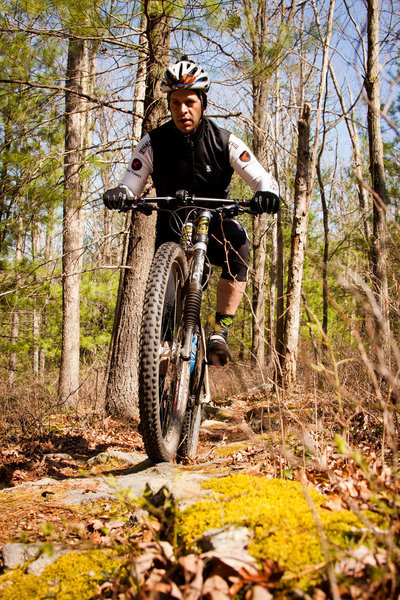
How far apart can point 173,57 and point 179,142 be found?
315cm

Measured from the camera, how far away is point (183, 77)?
2979mm

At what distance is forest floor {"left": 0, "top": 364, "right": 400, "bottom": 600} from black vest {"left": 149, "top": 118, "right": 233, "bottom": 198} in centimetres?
172

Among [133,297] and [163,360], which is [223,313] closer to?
[163,360]

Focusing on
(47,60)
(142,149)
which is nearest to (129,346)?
(142,149)

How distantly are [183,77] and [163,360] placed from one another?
1990 mm

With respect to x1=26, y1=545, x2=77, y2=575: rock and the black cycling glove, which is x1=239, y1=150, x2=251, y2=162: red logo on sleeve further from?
x1=26, y1=545, x2=77, y2=575: rock

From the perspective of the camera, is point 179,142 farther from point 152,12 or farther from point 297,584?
point 297,584

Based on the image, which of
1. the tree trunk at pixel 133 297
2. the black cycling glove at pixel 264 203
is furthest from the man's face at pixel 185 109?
the tree trunk at pixel 133 297

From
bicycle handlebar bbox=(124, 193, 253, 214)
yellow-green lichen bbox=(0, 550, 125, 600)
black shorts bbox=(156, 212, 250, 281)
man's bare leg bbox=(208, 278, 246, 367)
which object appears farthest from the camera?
black shorts bbox=(156, 212, 250, 281)

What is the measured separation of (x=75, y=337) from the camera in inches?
372

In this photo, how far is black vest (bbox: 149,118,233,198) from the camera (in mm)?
3172

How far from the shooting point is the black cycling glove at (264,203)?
2.84 metres

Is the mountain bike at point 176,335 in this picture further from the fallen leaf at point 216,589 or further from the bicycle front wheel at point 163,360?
the fallen leaf at point 216,589

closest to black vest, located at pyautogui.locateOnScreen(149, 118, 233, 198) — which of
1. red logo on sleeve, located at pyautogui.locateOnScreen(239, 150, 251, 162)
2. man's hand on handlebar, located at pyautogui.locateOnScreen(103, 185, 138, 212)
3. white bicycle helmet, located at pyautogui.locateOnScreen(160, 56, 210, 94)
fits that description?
red logo on sleeve, located at pyautogui.locateOnScreen(239, 150, 251, 162)
